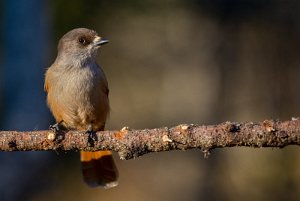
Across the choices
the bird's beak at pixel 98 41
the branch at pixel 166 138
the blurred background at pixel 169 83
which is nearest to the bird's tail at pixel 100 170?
the bird's beak at pixel 98 41

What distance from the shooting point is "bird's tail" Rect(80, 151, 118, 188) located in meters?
6.46

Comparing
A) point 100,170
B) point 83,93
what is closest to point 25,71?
point 100,170

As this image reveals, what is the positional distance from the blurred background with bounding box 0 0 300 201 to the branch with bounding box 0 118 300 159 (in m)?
5.14

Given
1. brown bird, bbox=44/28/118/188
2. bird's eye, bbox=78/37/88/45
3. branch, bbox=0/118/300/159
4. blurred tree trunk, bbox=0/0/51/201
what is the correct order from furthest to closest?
blurred tree trunk, bbox=0/0/51/201
bird's eye, bbox=78/37/88/45
brown bird, bbox=44/28/118/188
branch, bbox=0/118/300/159

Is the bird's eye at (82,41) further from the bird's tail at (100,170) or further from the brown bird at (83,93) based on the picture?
the bird's tail at (100,170)

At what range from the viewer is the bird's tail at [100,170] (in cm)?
646

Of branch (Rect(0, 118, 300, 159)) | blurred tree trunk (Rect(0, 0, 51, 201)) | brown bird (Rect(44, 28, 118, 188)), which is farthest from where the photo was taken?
blurred tree trunk (Rect(0, 0, 51, 201))

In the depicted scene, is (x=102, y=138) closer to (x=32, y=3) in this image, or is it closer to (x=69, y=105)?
(x=69, y=105)

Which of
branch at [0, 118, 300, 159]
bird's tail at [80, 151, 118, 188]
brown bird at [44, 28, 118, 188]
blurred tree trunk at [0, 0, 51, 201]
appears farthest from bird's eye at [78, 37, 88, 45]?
blurred tree trunk at [0, 0, 51, 201]

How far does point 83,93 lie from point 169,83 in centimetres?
678

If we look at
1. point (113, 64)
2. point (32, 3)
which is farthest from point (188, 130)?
point (113, 64)

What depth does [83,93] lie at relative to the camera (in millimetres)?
6215

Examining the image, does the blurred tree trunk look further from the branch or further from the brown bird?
the branch

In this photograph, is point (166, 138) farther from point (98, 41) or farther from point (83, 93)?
point (98, 41)
